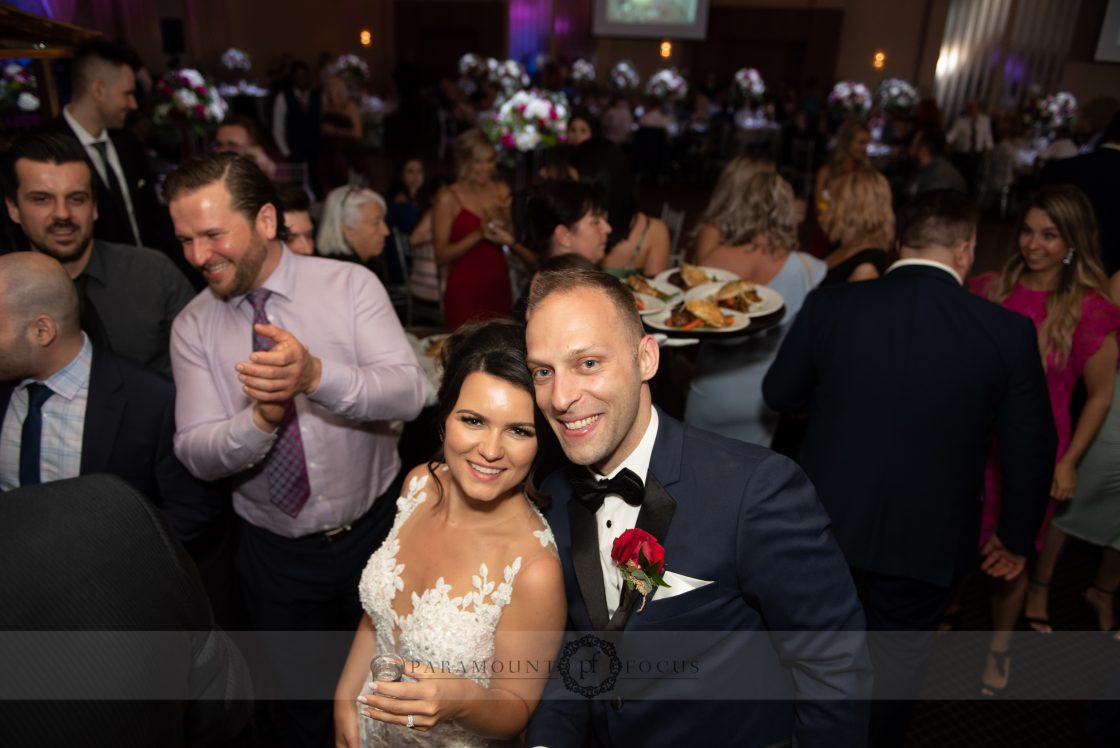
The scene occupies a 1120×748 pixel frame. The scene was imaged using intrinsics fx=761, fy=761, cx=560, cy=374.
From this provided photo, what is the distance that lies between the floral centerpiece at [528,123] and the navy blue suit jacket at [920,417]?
9.29 feet

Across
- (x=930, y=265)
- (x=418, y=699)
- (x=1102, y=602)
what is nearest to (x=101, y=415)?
(x=418, y=699)

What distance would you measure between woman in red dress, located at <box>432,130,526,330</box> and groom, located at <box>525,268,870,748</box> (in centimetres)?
270

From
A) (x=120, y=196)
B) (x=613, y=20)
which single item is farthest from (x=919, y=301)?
(x=613, y=20)

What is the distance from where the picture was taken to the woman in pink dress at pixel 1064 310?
255 cm

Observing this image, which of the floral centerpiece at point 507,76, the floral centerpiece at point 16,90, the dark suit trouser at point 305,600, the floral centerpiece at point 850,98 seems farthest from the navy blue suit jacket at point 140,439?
the floral centerpiece at point 850,98

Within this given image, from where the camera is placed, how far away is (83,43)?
10.5 ft

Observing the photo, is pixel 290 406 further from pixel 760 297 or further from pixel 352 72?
pixel 352 72

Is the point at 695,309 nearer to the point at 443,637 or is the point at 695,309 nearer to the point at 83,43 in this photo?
the point at 443,637

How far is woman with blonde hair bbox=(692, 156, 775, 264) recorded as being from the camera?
3.38 meters

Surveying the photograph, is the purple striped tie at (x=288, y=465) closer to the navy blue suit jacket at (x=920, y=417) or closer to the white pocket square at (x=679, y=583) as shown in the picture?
the white pocket square at (x=679, y=583)

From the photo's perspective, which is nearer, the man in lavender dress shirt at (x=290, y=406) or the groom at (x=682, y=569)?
the groom at (x=682, y=569)

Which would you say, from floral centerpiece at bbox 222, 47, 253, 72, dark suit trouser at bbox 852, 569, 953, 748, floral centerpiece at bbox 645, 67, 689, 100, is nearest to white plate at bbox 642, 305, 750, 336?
dark suit trouser at bbox 852, 569, 953, 748

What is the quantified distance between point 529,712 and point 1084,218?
8.11 ft

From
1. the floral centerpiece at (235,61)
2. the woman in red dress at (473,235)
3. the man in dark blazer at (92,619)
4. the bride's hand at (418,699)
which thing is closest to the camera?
the man in dark blazer at (92,619)
